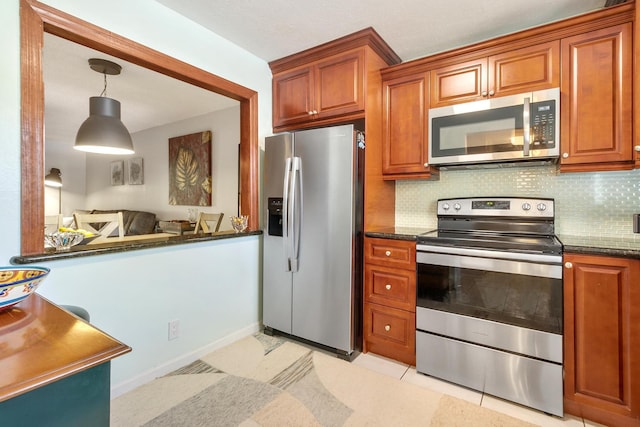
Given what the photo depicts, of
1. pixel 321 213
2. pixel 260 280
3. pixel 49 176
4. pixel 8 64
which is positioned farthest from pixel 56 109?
pixel 321 213

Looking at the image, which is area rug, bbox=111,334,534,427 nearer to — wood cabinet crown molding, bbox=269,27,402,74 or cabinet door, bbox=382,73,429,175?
cabinet door, bbox=382,73,429,175

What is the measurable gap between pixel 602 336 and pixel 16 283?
2.49 meters

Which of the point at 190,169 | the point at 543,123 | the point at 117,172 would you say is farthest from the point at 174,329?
the point at 117,172

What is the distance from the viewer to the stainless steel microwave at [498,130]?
1.88 m

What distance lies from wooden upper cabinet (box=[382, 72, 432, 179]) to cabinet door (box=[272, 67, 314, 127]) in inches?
24.8

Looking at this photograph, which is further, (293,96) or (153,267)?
(293,96)

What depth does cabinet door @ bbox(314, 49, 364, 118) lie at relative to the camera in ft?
7.73

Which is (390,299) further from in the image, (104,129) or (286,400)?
(104,129)

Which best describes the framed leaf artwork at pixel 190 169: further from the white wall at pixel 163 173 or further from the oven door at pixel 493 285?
the oven door at pixel 493 285

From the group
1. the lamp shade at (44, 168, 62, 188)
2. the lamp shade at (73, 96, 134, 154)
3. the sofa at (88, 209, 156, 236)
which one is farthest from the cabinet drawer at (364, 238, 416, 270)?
the lamp shade at (44, 168, 62, 188)

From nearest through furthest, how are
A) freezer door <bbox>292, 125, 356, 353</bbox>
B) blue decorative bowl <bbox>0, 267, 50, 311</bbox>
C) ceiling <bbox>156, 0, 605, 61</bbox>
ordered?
blue decorative bowl <bbox>0, 267, 50, 311</bbox> → ceiling <bbox>156, 0, 605, 61</bbox> → freezer door <bbox>292, 125, 356, 353</bbox>

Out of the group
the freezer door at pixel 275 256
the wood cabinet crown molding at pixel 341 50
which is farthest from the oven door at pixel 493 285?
the wood cabinet crown molding at pixel 341 50

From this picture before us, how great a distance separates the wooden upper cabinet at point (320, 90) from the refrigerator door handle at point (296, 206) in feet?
1.68

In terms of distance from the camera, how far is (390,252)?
221cm
